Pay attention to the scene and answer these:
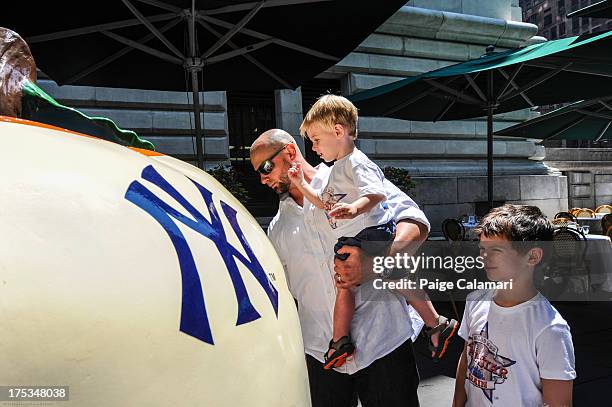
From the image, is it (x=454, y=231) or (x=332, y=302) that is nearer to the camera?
(x=332, y=302)

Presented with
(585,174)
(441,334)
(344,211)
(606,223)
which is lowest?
(606,223)

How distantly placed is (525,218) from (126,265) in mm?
1739

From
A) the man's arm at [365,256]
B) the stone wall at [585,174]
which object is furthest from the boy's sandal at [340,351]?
the stone wall at [585,174]

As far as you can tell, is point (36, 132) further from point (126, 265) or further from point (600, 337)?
point (600, 337)

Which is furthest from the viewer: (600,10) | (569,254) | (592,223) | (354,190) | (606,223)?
(592,223)

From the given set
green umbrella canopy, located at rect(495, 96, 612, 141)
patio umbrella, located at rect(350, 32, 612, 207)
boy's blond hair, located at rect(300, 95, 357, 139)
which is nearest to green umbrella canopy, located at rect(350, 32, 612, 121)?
patio umbrella, located at rect(350, 32, 612, 207)

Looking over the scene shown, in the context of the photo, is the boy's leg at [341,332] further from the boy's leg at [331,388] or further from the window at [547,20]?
the window at [547,20]

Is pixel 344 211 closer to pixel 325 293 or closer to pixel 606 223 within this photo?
pixel 325 293

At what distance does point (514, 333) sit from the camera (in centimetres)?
197

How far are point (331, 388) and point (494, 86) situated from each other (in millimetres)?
6772

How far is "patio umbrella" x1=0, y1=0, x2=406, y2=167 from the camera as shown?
493 cm

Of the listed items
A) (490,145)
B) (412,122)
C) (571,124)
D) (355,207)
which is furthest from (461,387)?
(412,122)

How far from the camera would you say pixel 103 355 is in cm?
69

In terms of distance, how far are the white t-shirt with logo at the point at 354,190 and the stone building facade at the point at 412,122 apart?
8.01m
